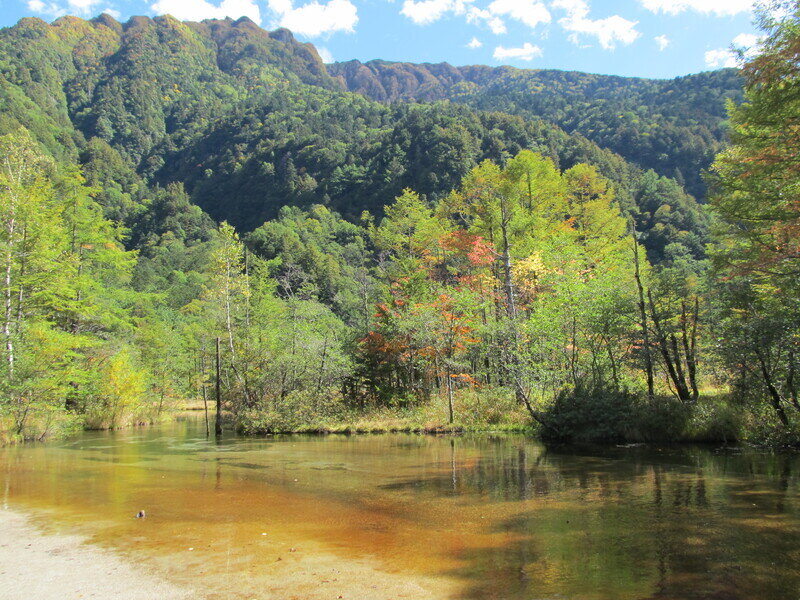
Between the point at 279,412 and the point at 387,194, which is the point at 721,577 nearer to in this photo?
the point at 279,412

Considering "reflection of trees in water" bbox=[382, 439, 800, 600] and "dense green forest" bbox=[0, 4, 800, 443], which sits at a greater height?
"dense green forest" bbox=[0, 4, 800, 443]

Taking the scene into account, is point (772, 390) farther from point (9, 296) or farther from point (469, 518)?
point (9, 296)

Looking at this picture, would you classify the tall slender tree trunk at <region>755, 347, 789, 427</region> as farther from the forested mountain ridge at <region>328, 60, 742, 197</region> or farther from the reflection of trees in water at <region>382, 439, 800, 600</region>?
the forested mountain ridge at <region>328, 60, 742, 197</region>

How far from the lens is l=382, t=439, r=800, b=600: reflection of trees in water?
505cm

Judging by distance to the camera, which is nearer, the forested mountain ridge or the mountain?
the mountain

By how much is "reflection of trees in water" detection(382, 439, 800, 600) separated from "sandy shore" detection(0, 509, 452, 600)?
94cm

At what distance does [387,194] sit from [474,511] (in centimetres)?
7815

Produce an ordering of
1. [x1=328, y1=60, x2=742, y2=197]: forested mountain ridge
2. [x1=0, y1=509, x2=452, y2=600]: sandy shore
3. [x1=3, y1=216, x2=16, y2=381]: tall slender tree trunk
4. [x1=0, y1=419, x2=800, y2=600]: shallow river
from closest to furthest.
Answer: [x1=0, y1=509, x2=452, y2=600]: sandy shore → [x1=0, y1=419, x2=800, y2=600]: shallow river → [x1=3, y1=216, x2=16, y2=381]: tall slender tree trunk → [x1=328, y1=60, x2=742, y2=197]: forested mountain ridge

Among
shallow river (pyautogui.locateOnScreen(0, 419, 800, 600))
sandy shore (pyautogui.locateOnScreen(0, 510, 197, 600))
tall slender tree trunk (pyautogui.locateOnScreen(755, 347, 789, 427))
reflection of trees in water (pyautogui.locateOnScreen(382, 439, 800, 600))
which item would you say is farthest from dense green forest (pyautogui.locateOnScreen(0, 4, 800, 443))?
sandy shore (pyautogui.locateOnScreen(0, 510, 197, 600))

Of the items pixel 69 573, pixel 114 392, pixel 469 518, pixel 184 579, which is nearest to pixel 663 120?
pixel 114 392

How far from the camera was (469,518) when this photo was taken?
7.76 meters

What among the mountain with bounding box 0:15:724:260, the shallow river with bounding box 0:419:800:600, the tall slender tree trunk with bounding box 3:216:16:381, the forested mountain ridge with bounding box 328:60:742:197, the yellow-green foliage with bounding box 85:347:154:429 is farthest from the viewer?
the forested mountain ridge with bounding box 328:60:742:197

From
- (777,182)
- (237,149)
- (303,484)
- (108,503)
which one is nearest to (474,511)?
(303,484)

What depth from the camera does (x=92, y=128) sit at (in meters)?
134
